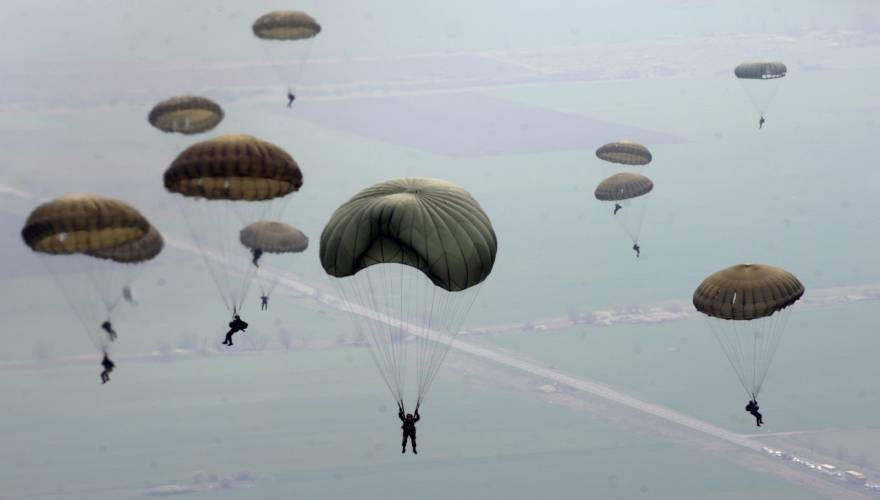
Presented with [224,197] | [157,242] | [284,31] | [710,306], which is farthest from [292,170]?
[284,31]

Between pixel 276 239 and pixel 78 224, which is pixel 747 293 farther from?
pixel 276 239

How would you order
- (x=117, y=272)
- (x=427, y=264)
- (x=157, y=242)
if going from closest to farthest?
(x=427, y=264) < (x=117, y=272) < (x=157, y=242)

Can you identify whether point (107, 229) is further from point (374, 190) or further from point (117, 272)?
point (374, 190)

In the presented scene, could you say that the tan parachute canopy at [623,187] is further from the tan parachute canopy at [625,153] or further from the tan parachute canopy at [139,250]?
the tan parachute canopy at [139,250]

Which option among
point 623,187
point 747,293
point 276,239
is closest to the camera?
point 747,293

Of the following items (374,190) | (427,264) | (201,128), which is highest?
(201,128)

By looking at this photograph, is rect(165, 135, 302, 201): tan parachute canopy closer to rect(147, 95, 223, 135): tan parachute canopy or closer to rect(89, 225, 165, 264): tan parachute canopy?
rect(89, 225, 165, 264): tan parachute canopy

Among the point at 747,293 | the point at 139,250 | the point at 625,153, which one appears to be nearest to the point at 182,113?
the point at 139,250
